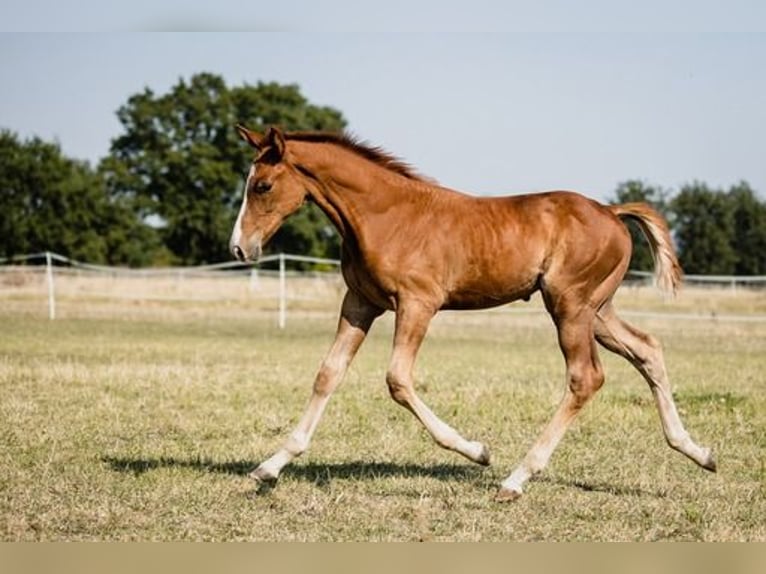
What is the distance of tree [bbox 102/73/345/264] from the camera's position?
62656 millimetres

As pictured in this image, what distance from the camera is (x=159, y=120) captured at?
6656 cm

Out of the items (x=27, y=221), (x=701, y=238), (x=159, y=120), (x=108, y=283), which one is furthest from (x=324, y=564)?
(x=159, y=120)

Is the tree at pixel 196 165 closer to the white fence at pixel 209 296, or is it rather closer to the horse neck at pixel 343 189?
the white fence at pixel 209 296

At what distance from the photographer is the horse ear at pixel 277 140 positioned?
704cm

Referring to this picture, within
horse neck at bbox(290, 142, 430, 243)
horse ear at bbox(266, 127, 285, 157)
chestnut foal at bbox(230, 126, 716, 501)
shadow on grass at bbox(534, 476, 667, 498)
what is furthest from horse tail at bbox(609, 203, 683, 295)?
horse ear at bbox(266, 127, 285, 157)

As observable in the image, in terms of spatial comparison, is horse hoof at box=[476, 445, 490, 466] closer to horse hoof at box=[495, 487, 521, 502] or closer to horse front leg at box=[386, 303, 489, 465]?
horse front leg at box=[386, 303, 489, 465]

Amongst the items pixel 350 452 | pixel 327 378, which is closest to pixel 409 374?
pixel 327 378

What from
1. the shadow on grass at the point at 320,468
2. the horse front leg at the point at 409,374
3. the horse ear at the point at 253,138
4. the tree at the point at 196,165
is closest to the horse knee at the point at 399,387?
the horse front leg at the point at 409,374

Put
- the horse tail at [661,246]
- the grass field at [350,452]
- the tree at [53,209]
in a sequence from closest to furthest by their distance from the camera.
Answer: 1. the grass field at [350,452]
2. the horse tail at [661,246]
3. the tree at [53,209]

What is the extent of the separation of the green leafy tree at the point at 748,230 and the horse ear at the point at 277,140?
57483mm

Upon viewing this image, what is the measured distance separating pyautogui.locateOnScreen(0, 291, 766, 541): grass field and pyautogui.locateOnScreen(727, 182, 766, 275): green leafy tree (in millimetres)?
46861

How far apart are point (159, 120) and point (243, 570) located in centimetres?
6445

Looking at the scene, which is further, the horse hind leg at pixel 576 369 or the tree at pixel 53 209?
the tree at pixel 53 209

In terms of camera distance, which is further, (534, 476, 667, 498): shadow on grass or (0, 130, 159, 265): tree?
(0, 130, 159, 265): tree
